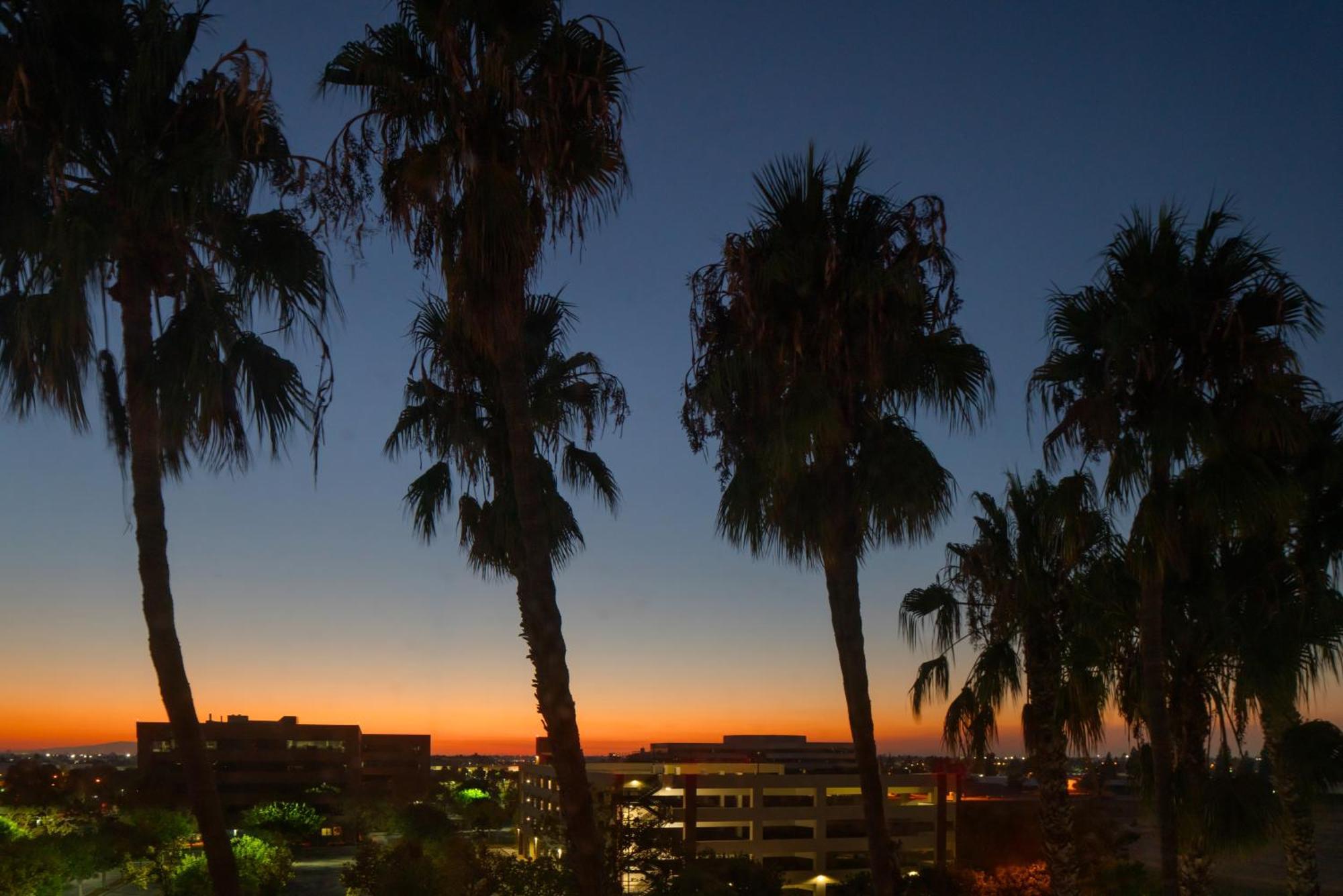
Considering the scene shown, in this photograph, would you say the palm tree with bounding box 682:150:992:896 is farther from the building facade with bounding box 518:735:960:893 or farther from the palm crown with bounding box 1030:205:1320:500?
the building facade with bounding box 518:735:960:893

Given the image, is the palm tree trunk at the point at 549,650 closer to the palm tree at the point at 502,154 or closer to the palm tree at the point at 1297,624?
the palm tree at the point at 502,154

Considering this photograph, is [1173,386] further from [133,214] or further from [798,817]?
[798,817]

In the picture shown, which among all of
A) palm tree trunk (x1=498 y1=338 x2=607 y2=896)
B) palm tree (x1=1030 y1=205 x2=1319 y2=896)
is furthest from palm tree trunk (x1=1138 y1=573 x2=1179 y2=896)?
palm tree trunk (x1=498 y1=338 x2=607 y2=896)

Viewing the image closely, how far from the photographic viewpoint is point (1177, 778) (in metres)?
13.8

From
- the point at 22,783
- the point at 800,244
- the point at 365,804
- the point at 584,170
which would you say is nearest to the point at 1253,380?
the point at 800,244

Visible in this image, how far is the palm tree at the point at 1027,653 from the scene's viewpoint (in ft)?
59.5

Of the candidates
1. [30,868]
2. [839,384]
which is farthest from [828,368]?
[30,868]

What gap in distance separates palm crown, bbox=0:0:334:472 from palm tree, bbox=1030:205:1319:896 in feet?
28.3

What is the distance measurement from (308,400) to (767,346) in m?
5.00

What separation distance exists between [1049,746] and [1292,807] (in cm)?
439

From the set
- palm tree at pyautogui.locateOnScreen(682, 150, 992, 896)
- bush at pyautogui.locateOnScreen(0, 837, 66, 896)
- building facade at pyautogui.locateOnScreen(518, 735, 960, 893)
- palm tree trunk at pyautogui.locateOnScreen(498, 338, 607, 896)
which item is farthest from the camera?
building facade at pyautogui.locateOnScreen(518, 735, 960, 893)

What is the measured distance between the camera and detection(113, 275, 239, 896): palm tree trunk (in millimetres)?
8797

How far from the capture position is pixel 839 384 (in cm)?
1199

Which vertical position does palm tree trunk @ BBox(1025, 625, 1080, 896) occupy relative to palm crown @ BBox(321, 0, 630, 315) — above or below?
below
